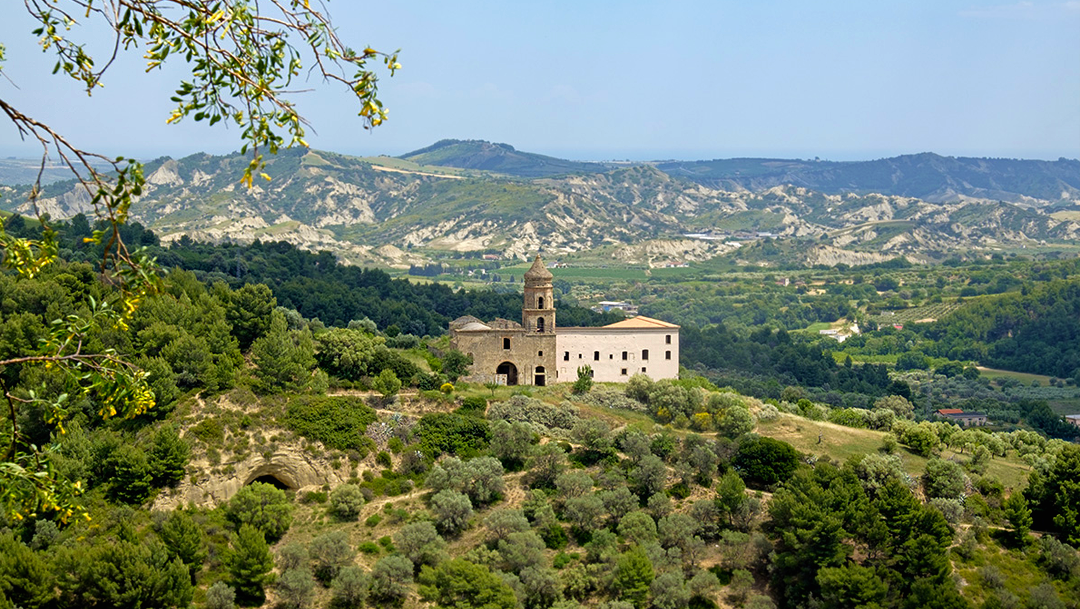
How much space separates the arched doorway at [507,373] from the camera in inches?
2516

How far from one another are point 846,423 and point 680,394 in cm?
1279

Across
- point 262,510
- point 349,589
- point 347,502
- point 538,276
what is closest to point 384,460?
point 347,502

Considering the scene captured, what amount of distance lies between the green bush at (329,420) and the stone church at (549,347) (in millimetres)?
10857

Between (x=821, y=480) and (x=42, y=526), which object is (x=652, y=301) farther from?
(x=42, y=526)

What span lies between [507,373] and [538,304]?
502cm

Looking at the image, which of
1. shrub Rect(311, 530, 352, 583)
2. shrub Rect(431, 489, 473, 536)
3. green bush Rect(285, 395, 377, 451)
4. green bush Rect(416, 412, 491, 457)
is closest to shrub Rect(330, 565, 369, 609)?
shrub Rect(311, 530, 352, 583)

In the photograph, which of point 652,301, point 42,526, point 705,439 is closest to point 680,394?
point 705,439

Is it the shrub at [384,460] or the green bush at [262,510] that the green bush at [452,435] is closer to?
the shrub at [384,460]

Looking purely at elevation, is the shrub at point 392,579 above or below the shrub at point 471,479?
below

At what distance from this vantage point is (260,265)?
113 meters

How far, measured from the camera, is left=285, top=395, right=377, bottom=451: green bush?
166 ft

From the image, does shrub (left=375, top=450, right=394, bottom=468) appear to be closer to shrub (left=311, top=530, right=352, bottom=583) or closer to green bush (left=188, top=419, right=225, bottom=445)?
shrub (left=311, top=530, right=352, bottom=583)

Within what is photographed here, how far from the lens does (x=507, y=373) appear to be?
211 feet

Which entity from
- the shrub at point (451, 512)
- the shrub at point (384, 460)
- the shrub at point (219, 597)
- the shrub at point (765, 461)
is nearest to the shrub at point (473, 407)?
the shrub at point (384, 460)
